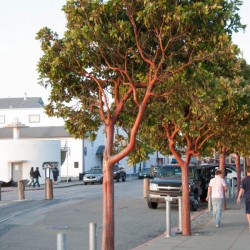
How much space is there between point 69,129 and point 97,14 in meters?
2.62

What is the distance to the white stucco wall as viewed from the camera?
52.0m

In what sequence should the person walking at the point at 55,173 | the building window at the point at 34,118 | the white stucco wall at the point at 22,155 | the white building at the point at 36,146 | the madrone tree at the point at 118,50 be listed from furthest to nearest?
the building window at the point at 34,118
the white building at the point at 36,146
the white stucco wall at the point at 22,155
the person walking at the point at 55,173
the madrone tree at the point at 118,50

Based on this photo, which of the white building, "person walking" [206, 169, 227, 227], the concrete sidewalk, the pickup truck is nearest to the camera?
the concrete sidewalk

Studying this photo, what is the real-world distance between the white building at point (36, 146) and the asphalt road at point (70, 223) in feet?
18.3

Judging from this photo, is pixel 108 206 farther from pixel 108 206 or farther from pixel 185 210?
pixel 185 210

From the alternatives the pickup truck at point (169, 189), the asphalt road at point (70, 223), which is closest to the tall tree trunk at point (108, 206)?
the asphalt road at point (70, 223)

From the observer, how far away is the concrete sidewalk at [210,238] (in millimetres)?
12594

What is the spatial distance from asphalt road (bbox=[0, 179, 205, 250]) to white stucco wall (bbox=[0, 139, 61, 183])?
2451 centimetres

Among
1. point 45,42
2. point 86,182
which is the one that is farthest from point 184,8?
point 86,182

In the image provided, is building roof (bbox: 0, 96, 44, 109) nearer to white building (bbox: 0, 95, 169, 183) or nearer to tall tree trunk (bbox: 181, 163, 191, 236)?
white building (bbox: 0, 95, 169, 183)

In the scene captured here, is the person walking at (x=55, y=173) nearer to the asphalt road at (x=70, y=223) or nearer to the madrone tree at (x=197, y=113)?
the asphalt road at (x=70, y=223)

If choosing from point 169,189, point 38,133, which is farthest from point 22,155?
point 169,189

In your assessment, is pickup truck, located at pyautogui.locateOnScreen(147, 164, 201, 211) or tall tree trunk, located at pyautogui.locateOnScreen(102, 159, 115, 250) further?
pickup truck, located at pyautogui.locateOnScreen(147, 164, 201, 211)

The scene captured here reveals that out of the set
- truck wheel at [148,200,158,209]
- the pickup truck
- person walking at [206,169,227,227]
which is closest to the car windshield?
the pickup truck
